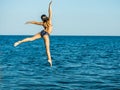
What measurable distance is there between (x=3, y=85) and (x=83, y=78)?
8968mm

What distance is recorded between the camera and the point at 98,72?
42.3m

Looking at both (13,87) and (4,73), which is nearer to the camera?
(13,87)

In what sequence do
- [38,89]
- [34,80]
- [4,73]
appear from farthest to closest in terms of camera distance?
[4,73]
[34,80]
[38,89]
